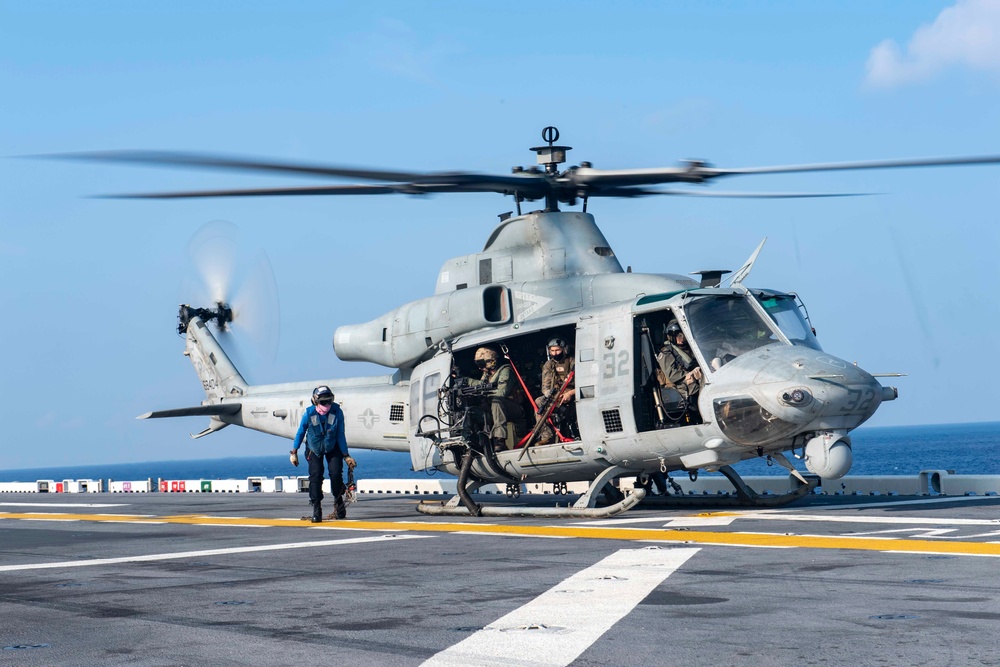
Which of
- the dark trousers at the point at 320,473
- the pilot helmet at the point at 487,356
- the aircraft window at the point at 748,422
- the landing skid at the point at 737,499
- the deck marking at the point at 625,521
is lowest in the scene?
the deck marking at the point at 625,521

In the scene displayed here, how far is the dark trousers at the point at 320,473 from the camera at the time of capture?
14.4m

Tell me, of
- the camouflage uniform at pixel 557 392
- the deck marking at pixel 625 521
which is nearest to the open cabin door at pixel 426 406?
the camouflage uniform at pixel 557 392

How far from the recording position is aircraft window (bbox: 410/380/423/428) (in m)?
16.3

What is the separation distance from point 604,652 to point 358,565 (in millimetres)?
4161

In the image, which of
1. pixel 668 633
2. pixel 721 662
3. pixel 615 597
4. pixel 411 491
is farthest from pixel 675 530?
pixel 411 491

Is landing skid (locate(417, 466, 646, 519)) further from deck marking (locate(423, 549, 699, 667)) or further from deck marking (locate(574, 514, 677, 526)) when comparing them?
deck marking (locate(423, 549, 699, 667))

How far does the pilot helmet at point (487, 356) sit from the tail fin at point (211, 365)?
8.15 meters

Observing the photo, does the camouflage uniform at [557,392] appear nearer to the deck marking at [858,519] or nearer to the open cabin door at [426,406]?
the open cabin door at [426,406]

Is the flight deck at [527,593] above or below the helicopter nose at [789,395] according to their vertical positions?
below

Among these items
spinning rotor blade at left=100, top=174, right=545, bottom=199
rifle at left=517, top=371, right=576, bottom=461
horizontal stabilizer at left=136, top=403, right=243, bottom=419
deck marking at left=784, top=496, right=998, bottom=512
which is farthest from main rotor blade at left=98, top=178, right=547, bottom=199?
horizontal stabilizer at left=136, top=403, right=243, bottom=419

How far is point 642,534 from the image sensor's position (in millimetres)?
11008

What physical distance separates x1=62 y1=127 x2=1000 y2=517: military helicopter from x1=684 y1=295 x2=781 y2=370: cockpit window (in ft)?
0.05

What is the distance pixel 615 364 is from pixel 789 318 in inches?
84.5

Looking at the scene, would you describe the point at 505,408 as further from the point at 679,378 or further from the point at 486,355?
the point at 679,378
